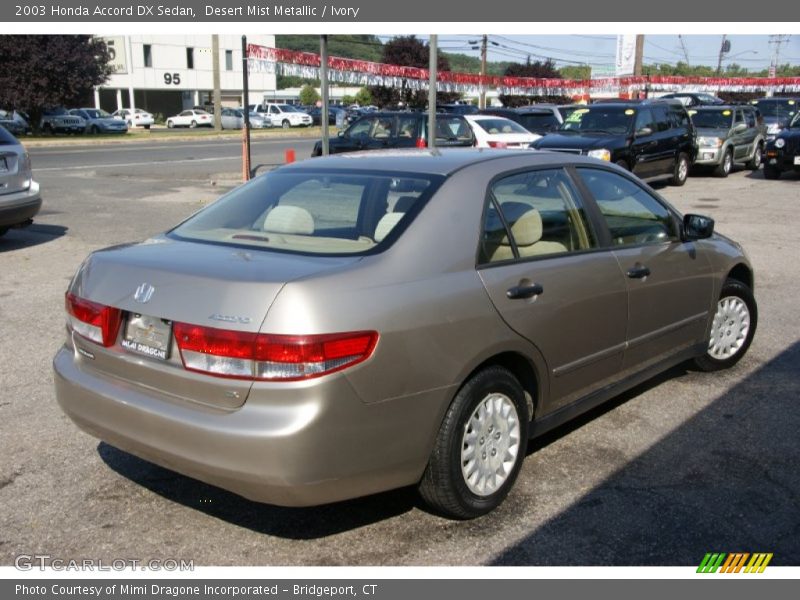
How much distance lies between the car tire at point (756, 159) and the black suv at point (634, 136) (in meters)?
5.12

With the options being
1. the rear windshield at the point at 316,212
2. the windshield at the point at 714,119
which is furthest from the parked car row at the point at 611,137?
the rear windshield at the point at 316,212

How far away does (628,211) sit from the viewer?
491cm

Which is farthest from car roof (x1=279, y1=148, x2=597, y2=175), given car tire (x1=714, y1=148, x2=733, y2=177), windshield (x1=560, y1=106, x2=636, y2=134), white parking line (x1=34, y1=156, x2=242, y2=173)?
white parking line (x1=34, y1=156, x2=242, y2=173)

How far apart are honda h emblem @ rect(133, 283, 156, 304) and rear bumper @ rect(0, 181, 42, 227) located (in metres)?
7.49

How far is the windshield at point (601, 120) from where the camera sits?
55.5 feet

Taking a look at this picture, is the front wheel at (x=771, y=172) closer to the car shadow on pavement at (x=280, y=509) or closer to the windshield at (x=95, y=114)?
the car shadow on pavement at (x=280, y=509)

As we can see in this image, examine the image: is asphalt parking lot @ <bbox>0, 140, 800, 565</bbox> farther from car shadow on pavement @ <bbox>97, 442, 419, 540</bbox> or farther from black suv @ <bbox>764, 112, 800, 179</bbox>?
black suv @ <bbox>764, 112, 800, 179</bbox>

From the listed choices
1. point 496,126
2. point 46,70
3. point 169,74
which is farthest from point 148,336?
point 169,74

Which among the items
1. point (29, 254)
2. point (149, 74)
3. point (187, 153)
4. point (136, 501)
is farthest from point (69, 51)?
point (136, 501)

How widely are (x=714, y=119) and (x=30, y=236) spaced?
17309 mm

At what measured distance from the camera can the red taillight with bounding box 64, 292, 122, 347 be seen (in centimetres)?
352

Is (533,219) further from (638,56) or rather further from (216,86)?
(216,86)
